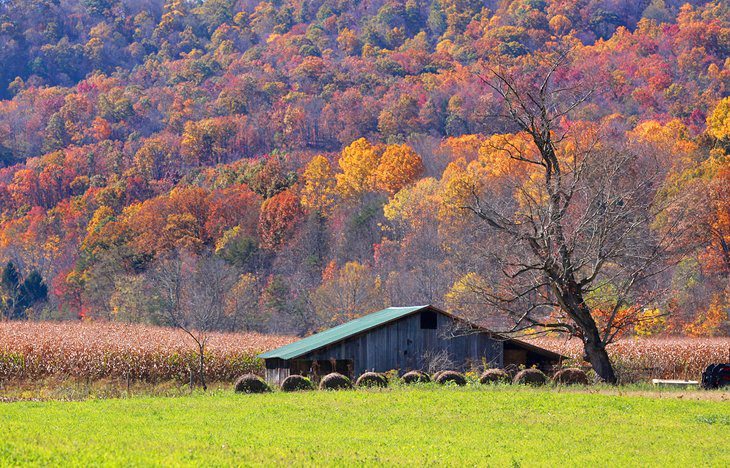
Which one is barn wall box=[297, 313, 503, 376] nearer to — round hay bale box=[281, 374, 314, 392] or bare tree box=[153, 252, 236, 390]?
round hay bale box=[281, 374, 314, 392]

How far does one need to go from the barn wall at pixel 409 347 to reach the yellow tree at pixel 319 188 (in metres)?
66.5

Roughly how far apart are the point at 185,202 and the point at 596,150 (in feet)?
180

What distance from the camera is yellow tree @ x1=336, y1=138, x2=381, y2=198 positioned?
11219cm

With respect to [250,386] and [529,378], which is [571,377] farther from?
[250,386]

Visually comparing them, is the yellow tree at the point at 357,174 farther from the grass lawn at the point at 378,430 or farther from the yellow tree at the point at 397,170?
the grass lawn at the point at 378,430

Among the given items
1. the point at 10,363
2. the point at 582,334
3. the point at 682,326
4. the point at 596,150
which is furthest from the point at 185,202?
the point at 582,334

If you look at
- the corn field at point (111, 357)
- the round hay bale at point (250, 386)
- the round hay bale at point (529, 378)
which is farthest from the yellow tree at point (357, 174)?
the round hay bale at point (529, 378)

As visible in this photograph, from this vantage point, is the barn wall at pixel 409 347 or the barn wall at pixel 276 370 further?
the barn wall at pixel 276 370

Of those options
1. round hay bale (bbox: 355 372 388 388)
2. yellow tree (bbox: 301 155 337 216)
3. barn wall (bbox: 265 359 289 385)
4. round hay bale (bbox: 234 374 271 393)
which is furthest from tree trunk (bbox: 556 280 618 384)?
yellow tree (bbox: 301 155 337 216)

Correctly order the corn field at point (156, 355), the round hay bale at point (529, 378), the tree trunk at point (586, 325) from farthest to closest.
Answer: the corn field at point (156, 355)
the tree trunk at point (586, 325)
the round hay bale at point (529, 378)

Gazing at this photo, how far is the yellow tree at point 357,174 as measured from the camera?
4417 inches

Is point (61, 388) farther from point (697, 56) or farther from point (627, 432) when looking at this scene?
point (697, 56)

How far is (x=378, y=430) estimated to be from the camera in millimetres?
21016

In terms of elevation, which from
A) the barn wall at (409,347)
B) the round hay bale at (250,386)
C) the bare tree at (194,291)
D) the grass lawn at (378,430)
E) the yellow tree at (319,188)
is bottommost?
the grass lawn at (378,430)
